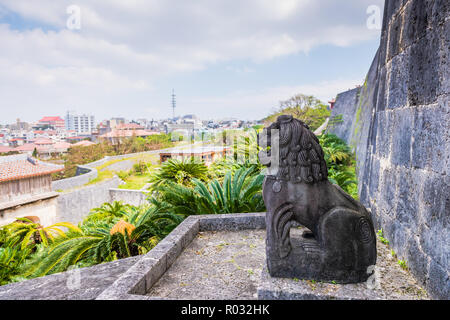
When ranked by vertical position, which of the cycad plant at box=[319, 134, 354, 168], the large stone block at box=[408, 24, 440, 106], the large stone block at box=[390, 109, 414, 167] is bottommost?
the cycad plant at box=[319, 134, 354, 168]

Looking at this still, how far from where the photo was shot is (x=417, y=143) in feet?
8.00

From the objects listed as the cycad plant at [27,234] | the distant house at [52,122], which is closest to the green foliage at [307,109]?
the cycad plant at [27,234]

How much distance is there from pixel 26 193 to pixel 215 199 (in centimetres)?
1433

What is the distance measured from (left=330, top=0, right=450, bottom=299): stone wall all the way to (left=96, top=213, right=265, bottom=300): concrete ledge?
Result: 1.67 metres

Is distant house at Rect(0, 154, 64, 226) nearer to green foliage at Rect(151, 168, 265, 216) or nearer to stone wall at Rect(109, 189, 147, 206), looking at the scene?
stone wall at Rect(109, 189, 147, 206)

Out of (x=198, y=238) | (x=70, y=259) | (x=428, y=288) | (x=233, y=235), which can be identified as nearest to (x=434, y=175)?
(x=428, y=288)

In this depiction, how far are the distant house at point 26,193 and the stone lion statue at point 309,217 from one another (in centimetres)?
1546

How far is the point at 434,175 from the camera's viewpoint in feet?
6.91

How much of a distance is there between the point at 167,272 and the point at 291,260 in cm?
127

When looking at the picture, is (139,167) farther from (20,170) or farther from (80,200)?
(20,170)

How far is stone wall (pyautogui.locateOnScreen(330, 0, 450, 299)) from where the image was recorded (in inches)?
78.9

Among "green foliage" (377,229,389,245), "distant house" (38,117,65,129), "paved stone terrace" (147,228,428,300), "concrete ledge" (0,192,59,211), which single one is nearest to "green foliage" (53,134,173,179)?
"concrete ledge" (0,192,59,211)

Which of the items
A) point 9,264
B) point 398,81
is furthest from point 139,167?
point 398,81

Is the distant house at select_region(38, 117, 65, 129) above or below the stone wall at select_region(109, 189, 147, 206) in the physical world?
above
